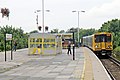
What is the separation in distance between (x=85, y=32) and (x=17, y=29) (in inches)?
3094

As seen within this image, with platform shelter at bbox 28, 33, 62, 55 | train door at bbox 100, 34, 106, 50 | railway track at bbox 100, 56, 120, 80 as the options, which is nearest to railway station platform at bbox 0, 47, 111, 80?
railway track at bbox 100, 56, 120, 80

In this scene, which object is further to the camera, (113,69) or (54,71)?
(113,69)

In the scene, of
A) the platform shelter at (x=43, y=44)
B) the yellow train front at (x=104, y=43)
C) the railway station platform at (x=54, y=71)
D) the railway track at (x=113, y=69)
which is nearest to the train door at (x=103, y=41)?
the yellow train front at (x=104, y=43)

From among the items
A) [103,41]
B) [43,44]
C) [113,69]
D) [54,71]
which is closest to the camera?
[54,71]

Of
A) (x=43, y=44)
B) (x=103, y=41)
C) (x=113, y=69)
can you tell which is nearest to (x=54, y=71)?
(x=113, y=69)

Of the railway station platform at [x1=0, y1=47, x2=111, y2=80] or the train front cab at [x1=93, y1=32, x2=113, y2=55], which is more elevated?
the train front cab at [x1=93, y1=32, x2=113, y2=55]

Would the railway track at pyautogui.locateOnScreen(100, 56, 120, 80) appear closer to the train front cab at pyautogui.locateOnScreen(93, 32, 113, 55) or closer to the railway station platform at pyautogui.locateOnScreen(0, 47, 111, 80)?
the railway station platform at pyautogui.locateOnScreen(0, 47, 111, 80)

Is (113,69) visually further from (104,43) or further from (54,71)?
(104,43)

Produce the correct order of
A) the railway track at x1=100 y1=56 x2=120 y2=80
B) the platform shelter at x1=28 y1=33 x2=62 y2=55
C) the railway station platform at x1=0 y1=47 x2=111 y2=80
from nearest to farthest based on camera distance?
1. the railway station platform at x1=0 y1=47 x2=111 y2=80
2. the railway track at x1=100 y1=56 x2=120 y2=80
3. the platform shelter at x1=28 y1=33 x2=62 y2=55

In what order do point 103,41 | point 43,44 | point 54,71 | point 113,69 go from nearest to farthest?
point 54,71, point 113,69, point 43,44, point 103,41

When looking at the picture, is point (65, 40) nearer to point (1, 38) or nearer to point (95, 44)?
point (1, 38)

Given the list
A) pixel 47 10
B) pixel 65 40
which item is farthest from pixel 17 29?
pixel 47 10

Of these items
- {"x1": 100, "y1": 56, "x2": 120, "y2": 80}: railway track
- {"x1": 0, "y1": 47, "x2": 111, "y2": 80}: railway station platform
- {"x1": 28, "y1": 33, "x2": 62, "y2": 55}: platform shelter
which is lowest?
{"x1": 100, "y1": 56, "x2": 120, "y2": 80}: railway track

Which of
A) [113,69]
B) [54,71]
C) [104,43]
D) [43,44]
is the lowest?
[113,69]
